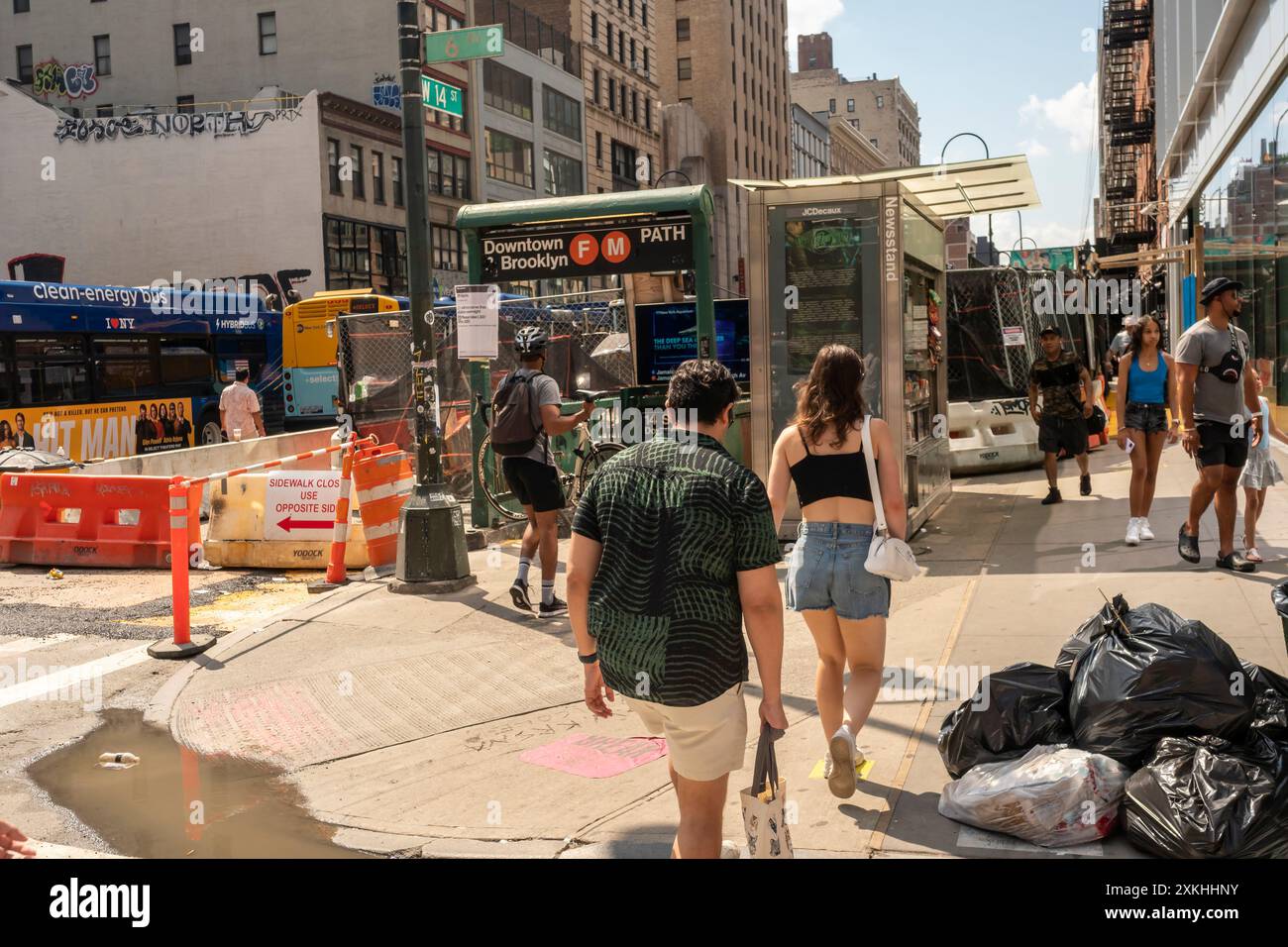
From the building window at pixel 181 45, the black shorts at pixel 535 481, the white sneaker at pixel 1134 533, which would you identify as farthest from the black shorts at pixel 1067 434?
the building window at pixel 181 45

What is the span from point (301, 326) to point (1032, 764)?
26398 millimetres

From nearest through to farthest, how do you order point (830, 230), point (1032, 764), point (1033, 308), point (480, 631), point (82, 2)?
point (1032, 764), point (480, 631), point (830, 230), point (1033, 308), point (82, 2)

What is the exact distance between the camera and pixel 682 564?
3.54 metres

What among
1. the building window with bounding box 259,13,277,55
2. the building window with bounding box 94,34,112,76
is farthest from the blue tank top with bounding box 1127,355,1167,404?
the building window with bounding box 94,34,112,76

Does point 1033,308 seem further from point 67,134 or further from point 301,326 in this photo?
point 67,134

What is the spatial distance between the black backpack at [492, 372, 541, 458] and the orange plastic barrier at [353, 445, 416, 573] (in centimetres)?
316

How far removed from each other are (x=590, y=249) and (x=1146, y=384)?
5.30 meters

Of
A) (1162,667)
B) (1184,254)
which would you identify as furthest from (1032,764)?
(1184,254)

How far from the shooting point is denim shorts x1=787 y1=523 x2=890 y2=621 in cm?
490

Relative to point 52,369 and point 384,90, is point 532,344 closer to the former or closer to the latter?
point 52,369

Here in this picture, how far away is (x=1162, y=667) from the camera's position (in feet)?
15.0

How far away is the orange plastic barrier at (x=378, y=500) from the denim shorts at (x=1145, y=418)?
6452 millimetres

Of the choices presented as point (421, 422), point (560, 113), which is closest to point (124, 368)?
point (421, 422)

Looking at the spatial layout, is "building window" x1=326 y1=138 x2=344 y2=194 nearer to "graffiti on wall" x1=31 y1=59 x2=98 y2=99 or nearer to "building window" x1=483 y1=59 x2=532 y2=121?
"building window" x1=483 y1=59 x2=532 y2=121
